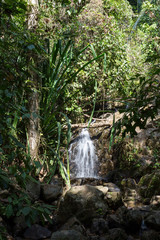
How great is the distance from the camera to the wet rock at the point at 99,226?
243cm

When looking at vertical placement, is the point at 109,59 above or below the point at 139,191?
above

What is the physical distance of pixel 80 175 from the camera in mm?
5668

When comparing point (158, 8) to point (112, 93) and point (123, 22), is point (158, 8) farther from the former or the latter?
point (112, 93)

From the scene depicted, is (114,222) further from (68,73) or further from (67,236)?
(68,73)

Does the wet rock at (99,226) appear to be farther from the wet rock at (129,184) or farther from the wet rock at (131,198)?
the wet rock at (129,184)

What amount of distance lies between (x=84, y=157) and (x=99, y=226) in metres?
3.56

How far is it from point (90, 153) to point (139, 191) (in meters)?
2.34

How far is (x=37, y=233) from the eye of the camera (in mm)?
2289

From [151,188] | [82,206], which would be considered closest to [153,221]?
[82,206]

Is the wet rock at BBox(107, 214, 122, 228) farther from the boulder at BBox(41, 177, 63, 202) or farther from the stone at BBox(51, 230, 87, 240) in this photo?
the boulder at BBox(41, 177, 63, 202)

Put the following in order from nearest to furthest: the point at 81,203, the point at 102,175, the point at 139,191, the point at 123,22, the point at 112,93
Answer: the point at 81,203 → the point at 139,191 → the point at 102,175 → the point at 112,93 → the point at 123,22

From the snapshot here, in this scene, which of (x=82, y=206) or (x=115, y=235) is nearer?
(x=115, y=235)

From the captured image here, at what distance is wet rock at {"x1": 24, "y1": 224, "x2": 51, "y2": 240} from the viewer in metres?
2.25

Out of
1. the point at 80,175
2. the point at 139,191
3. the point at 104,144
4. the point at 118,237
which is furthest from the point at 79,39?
the point at 118,237
